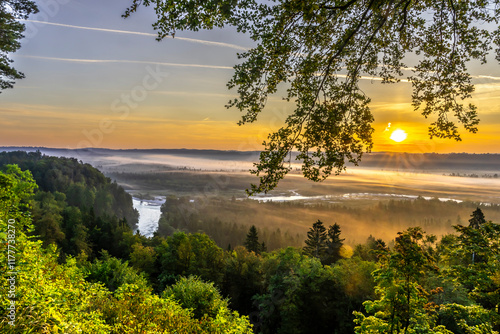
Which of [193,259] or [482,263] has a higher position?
[482,263]

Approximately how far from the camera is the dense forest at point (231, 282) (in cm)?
696

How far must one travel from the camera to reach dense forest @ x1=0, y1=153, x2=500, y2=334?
6.96 meters

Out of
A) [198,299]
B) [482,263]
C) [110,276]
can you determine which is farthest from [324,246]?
[482,263]

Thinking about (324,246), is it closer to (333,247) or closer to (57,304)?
(333,247)

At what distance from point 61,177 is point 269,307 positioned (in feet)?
435

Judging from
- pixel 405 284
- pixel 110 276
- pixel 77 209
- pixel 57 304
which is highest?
pixel 405 284

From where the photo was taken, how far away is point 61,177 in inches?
5069

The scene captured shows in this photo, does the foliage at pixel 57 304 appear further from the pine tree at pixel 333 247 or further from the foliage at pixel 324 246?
the pine tree at pixel 333 247

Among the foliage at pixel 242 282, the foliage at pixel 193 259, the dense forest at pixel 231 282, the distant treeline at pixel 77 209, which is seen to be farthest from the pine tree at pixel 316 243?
the distant treeline at pixel 77 209

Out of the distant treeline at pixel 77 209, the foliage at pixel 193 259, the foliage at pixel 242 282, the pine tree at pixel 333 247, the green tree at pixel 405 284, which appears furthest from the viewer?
the pine tree at pixel 333 247

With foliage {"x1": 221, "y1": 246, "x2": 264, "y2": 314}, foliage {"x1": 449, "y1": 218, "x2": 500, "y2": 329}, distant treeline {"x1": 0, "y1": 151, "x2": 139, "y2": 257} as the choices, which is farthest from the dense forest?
distant treeline {"x1": 0, "y1": 151, "x2": 139, "y2": 257}

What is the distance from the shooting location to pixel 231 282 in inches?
1561

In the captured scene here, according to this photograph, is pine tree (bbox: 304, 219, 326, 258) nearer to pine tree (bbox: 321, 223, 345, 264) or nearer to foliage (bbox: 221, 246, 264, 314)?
pine tree (bbox: 321, 223, 345, 264)

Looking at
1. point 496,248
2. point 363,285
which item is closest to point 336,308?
point 363,285
